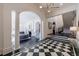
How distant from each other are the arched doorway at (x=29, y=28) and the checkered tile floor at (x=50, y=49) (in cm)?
14

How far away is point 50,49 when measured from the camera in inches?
68.5

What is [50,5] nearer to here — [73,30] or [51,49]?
[73,30]

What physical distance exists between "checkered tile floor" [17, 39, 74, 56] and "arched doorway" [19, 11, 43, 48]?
0.45ft

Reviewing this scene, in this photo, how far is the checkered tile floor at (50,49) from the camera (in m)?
1.63

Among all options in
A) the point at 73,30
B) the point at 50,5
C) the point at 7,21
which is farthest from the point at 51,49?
the point at 7,21

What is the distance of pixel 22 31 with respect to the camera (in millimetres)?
1795

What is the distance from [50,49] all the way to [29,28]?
615mm

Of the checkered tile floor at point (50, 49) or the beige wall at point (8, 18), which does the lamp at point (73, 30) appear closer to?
the checkered tile floor at point (50, 49)

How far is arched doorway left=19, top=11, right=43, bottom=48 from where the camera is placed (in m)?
1.76

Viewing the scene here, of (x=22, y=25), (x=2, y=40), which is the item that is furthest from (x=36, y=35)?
(x=2, y=40)

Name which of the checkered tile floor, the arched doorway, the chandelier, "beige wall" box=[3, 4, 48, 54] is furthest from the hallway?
the chandelier

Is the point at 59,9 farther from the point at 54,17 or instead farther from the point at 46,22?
the point at 46,22

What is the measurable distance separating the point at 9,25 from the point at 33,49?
0.64m

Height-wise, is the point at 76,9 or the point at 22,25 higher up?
the point at 76,9
